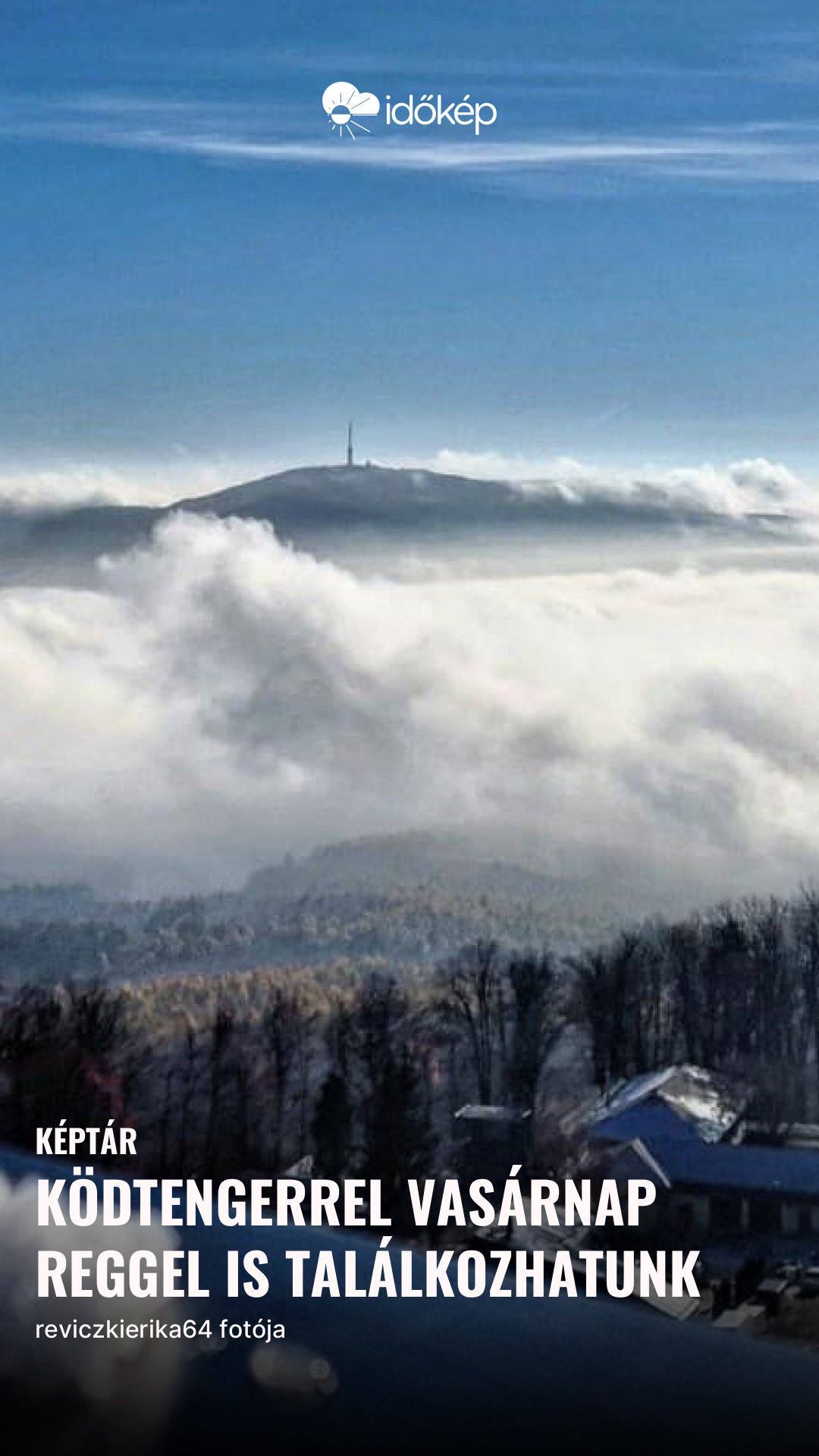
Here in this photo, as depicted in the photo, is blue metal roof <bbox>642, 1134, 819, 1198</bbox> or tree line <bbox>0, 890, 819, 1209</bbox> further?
tree line <bbox>0, 890, 819, 1209</bbox>

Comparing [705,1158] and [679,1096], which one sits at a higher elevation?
[679,1096]

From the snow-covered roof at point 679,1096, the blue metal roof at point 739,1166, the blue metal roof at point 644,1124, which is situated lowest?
the blue metal roof at point 739,1166

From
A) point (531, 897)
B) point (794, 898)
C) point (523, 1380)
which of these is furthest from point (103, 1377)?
point (794, 898)

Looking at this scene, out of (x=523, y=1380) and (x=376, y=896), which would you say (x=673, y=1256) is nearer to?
(x=523, y=1380)

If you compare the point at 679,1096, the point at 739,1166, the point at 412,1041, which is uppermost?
the point at 412,1041

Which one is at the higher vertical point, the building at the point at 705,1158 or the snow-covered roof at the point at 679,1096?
the snow-covered roof at the point at 679,1096

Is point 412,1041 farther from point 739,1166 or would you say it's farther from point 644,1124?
point 739,1166

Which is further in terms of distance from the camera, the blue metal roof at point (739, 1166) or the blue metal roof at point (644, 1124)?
the blue metal roof at point (644, 1124)

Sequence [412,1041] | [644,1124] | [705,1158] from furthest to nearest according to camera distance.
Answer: [412,1041], [644,1124], [705,1158]

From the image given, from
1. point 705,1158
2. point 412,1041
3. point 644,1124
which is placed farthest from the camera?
point 412,1041

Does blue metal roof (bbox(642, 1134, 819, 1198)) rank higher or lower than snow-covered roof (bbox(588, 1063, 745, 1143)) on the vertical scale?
lower

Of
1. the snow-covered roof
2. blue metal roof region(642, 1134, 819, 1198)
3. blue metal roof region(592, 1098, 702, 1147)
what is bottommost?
blue metal roof region(642, 1134, 819, 1198)

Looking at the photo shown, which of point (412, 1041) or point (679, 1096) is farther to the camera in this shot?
point (412, 1041)

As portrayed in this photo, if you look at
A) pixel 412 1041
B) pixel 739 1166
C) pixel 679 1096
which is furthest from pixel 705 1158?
pixel 412 1041
